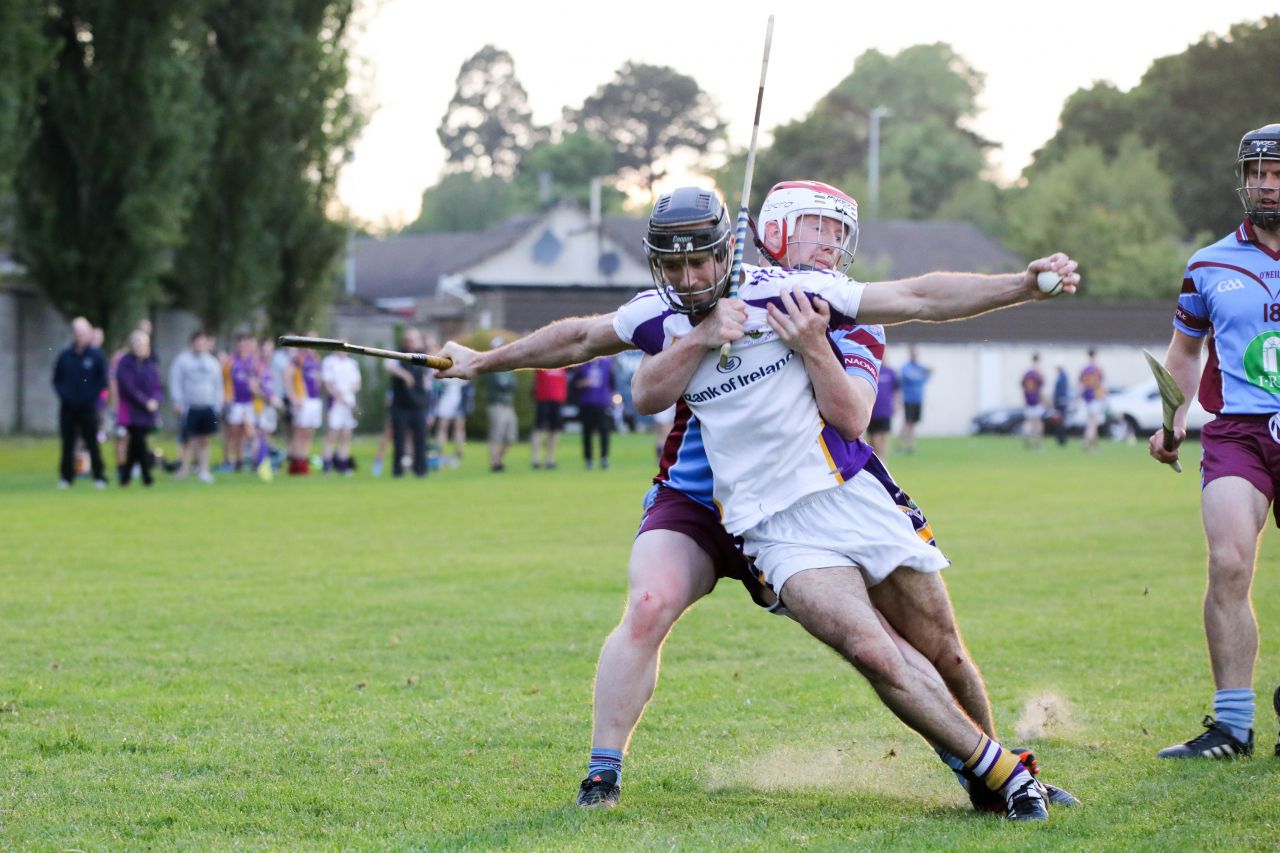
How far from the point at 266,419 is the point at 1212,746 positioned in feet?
68.6

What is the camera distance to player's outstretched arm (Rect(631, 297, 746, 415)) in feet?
17.0

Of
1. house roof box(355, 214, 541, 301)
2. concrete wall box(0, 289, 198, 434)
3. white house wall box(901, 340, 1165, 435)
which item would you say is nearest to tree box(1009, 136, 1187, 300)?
white house wall box(901, 340, 1165, 435)

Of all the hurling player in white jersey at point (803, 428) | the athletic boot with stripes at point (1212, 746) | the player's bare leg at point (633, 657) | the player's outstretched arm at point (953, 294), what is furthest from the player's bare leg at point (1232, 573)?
the player's bare leg at point (633, 657)

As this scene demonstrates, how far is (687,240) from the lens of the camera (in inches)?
201

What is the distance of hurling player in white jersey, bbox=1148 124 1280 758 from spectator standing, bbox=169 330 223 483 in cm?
1781

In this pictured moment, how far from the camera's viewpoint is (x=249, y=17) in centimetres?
3569

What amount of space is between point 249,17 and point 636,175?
2718 inches

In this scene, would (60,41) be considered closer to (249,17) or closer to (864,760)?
Result: (249,17)

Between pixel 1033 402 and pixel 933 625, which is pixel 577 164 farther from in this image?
pixel 933 625

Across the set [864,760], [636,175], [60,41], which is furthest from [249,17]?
[636,175]

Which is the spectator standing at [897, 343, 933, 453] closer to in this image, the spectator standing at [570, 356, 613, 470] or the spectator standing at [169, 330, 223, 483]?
the spectator standing at [570, 356, 613, 470]

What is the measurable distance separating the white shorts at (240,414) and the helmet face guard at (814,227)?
2003cm

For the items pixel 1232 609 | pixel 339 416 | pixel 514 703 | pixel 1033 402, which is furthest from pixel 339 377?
pixel 1232 609

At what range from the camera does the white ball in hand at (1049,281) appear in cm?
482
